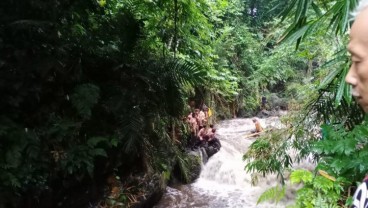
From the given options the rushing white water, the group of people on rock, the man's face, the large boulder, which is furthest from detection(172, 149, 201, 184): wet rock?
the large boulder

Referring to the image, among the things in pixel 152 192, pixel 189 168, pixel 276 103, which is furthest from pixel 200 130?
pixel 276 103

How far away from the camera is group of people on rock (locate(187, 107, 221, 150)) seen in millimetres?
6273

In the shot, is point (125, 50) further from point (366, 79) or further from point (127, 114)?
point (366, 79)

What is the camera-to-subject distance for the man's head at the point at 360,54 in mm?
570

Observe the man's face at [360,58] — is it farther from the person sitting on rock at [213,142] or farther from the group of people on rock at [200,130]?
the person sitting on rock at [213,142]

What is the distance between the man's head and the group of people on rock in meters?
5.49

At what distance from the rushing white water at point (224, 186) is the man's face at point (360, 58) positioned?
3.31 metres

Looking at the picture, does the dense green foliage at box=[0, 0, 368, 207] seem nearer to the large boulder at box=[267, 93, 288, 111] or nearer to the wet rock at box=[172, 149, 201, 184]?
the wet rock at box=[172, 149, 201, 184]

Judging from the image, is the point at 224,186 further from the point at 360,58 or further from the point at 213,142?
the point at 360,58

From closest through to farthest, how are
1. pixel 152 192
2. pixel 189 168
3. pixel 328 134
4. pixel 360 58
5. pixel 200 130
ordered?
pixel 360 58, pixel 328 134, pixel 152 192, pixel 189 168, pixel 200 130

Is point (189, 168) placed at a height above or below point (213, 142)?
below

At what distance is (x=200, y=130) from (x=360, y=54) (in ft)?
19.8

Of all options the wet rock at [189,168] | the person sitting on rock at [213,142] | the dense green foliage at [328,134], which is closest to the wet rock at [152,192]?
the wet rock at [189,168]

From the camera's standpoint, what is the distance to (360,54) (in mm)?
580
